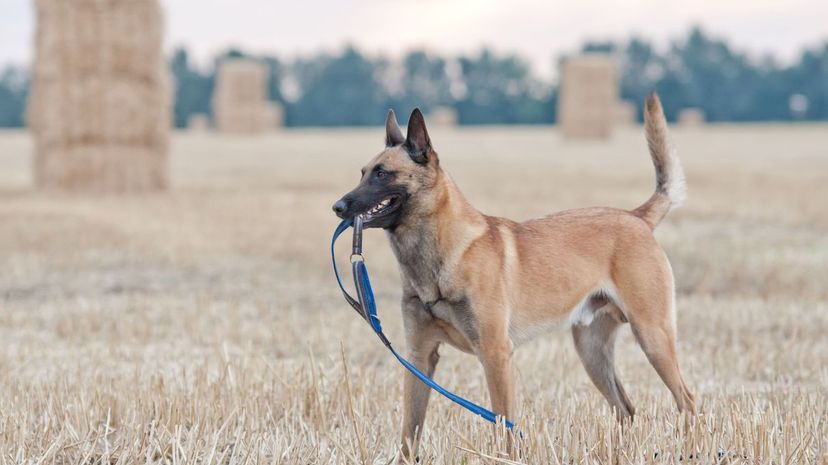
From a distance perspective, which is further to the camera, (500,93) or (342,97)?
(500,93)

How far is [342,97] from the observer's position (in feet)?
253

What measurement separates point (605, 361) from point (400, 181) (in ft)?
5.02

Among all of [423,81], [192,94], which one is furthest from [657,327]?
[423,81]

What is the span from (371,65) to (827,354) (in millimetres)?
77486

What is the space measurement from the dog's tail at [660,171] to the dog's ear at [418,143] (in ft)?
4.64

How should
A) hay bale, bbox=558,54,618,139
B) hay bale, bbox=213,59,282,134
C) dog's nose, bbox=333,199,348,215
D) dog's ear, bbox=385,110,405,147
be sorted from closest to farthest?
dog's nose, bbox=333,199,348,215 < dog's ear, bbox=385,110,405,147 < hay bale, bbox=558,54,618,139 < hay bale, bbox=213,59,282,134

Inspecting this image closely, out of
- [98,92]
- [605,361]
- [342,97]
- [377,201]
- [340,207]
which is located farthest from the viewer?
[342,97]

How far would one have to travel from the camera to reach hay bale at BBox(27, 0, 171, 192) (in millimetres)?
16734

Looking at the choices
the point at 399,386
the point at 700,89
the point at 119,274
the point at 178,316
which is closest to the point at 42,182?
the point at 119,274

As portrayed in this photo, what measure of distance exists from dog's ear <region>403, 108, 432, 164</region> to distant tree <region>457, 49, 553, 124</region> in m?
69.1

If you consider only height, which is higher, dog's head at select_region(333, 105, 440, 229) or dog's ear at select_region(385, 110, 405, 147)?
dog's ear at select_region(385, 110, 405, 147)

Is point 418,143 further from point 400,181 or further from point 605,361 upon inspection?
point 605,361

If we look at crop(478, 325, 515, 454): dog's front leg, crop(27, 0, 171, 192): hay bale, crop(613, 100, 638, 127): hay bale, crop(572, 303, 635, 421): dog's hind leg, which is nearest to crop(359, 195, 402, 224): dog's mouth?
crop(478, 325, 515, 454): dog's front leg

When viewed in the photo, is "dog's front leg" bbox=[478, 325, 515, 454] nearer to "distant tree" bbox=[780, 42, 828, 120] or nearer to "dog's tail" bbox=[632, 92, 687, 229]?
"dog's tail" bbox=[632, 92, 687, 229]
